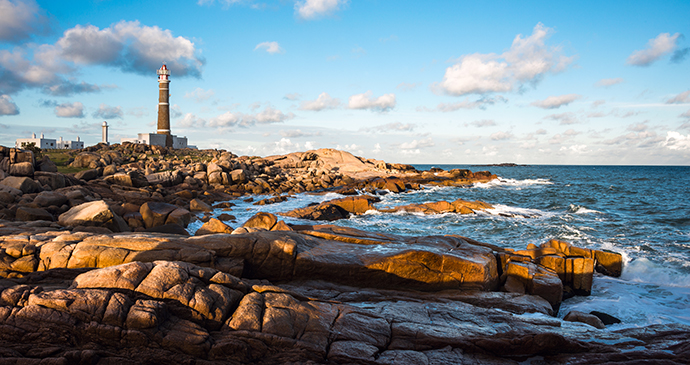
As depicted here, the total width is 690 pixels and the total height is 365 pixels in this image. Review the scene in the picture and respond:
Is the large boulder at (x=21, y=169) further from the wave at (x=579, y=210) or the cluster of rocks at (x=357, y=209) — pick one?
the wave at (x=579, y=210)

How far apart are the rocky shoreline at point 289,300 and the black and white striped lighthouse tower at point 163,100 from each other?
55.3m

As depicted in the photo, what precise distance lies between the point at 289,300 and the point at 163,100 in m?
65.6

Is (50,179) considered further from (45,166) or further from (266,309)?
(266,309)

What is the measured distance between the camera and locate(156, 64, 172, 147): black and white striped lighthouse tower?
203 ft

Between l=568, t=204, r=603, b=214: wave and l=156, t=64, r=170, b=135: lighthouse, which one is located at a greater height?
l=156, t=64, r=170, b=135: lighthouse

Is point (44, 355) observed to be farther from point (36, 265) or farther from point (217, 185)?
point (217, 185)

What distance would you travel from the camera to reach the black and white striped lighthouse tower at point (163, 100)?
61.9 m

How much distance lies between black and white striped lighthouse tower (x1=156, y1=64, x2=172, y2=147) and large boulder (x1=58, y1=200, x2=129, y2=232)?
55.3m

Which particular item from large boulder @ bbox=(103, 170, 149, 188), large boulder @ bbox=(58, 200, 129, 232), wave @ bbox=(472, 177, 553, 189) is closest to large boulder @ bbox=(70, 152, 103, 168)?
large boulder @ bbox=(103, 170, 149, 188)

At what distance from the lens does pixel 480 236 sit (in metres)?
20.1

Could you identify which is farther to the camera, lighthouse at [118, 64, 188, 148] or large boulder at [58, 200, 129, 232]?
lighthouse at [118, 64, 188, 148]

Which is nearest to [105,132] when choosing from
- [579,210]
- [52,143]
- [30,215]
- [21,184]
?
[52,143]

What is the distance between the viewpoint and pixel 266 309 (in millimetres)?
6504

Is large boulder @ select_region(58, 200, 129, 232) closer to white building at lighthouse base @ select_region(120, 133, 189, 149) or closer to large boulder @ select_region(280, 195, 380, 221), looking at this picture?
large boulder @ select_region(280, 195, 380, 221)
